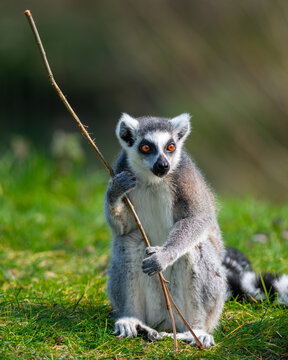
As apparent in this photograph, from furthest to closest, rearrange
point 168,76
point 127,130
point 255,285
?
point 168,76, point 255,285, point 127,130

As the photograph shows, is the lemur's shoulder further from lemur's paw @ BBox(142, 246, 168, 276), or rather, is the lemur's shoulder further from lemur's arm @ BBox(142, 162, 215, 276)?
lemur's paw @ BBox(142, 246, 168, 276)

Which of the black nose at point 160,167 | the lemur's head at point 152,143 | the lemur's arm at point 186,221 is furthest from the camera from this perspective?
the lemur's head at point 152,143

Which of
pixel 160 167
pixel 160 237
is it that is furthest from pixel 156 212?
pixel 160 167

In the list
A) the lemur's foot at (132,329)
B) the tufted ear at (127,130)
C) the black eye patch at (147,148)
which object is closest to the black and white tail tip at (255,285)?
the lemur's foot at (132,329)

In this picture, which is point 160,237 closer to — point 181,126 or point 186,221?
point 186,221

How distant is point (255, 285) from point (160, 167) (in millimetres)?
1572

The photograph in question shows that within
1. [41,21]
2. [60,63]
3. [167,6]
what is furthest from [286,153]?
[41,21]

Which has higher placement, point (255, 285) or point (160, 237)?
point (160, 237)

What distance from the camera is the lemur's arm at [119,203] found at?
4.37 meters

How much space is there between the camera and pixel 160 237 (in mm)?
4582

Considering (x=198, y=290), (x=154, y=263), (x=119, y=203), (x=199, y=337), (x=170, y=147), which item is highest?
(x=170, y=147)

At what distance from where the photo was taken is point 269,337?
4121 millimetres

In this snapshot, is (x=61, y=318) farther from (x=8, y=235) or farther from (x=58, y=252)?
(x=8, y=235)

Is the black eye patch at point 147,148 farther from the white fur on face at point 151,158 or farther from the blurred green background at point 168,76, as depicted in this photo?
the blurred green background at point 168,76
